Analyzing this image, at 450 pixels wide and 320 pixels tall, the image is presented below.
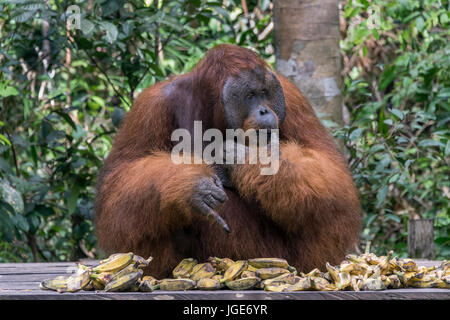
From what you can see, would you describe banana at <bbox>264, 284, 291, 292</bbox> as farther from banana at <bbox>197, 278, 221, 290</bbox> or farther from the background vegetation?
the background vegetation

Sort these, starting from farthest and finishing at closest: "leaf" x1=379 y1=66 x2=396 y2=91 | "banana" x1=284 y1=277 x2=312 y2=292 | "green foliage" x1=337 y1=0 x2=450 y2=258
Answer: "leaf" x1=379 y1=66 x2=396 y2=91
"green foliage" x1=337 y1=0 x2=450 y2=258
"banana" x1=284 y1=277 x2=312 y2=292

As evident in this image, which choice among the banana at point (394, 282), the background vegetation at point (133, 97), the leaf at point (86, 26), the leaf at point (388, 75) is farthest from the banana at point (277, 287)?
the leaf at point (388, 75)

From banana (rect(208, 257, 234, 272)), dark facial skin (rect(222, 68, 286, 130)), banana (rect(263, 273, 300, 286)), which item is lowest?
banana (rect(263, 273, 300, 286))

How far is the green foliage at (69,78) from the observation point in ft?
12.4

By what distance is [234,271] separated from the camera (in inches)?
92.2

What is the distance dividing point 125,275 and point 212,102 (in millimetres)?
758

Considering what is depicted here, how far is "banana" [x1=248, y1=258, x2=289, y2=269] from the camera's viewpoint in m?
2.42

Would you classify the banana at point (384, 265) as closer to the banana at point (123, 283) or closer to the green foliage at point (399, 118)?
the banana at point (123, 283)

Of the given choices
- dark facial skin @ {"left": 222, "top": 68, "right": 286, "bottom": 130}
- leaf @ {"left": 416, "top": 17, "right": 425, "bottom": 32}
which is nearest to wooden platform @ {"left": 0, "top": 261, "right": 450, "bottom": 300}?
dark facial skin @ {"left": 222, "top": 68, "right": 286, "bottom": 130}

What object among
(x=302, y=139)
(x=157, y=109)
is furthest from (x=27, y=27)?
(x=302, y=139)

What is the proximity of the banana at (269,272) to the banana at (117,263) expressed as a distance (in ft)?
1.43

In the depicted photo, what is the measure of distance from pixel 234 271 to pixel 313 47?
190 centimetres

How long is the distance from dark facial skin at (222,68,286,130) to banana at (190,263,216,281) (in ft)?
1.70
